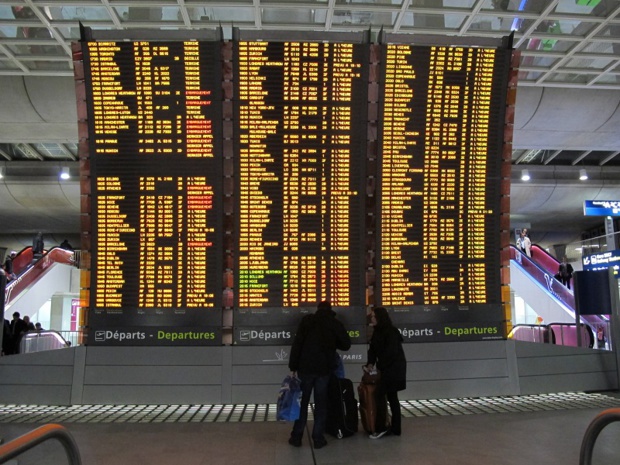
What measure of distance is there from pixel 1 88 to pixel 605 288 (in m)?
14.4

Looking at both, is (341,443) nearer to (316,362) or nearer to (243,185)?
(316,362)

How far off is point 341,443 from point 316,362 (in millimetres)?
919

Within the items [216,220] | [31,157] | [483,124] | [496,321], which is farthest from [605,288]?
[31,157]

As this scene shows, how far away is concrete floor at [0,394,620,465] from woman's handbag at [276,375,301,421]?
25 centimetres

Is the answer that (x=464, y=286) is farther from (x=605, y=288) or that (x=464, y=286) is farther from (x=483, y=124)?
(x=605, y=288)

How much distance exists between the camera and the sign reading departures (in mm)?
7293

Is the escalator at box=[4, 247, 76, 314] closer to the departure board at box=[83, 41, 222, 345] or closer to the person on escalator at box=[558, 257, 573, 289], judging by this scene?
the departure board at box=[83, 41, 222, 345]

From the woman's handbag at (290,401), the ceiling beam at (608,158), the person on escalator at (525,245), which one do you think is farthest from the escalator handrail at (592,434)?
the ceiling beam at (608,158)

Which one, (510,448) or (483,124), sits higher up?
(483,124)

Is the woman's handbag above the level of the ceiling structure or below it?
below

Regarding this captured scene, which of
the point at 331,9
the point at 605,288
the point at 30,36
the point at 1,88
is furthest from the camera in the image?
the point at 1,88

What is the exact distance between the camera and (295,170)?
7.36 metres

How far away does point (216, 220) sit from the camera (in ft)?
24.1

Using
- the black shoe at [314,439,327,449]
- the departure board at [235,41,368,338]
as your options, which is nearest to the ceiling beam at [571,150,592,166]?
the departure board at [235,41,368,338]
